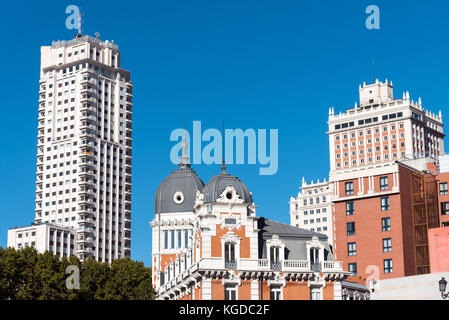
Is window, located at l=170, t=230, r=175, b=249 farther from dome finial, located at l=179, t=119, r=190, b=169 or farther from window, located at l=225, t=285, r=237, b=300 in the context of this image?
window, located at l=225, t=285, r=237, b=300

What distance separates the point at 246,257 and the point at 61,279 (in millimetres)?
41903

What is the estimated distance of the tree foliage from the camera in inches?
4781

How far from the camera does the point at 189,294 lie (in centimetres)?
9581

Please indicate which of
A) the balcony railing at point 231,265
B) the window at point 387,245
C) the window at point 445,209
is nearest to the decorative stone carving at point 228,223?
the balcony railing at point 231,265

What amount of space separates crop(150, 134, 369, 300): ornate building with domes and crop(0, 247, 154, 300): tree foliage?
26929 mm

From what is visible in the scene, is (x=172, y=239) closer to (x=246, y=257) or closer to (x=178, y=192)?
(x=178, y=192)

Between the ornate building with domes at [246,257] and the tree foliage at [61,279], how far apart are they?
2693cm

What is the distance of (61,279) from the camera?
125m

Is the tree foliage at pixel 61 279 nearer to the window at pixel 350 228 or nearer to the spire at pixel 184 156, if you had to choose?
the spire at pixel 184 156

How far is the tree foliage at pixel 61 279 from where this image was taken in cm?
12144

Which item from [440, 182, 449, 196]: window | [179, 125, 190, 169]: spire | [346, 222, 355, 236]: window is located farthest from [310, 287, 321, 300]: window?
[440, 182, 449, 196]: window

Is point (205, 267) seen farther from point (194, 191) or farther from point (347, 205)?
point (347, 205)
